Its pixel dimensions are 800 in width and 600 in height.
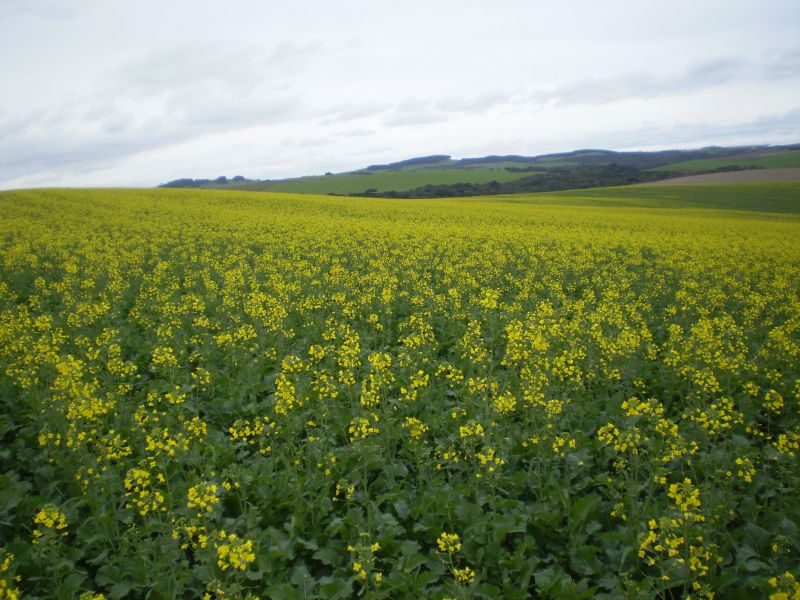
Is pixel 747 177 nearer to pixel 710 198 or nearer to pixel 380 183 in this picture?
pixel 710 198

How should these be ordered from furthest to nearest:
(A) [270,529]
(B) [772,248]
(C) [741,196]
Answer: (C) [741,196]
(B) [772,248]
(A) [270,529]

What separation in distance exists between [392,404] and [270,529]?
298 centimetres

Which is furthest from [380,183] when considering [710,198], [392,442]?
[392,442]

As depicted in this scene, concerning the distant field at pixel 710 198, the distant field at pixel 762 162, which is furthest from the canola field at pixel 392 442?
the distant field at pixel 762 162

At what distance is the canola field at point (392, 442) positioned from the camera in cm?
437

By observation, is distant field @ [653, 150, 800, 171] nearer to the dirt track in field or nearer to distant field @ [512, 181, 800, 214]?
the dirt track in field

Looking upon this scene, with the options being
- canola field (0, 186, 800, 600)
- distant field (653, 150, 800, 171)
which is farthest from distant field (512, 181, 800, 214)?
canola field (0, 186, 800, 600)

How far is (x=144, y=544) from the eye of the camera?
4.55 meters

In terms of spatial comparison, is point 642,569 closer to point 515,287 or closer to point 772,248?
point 515,287

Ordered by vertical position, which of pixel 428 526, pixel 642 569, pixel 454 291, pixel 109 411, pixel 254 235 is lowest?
pixel 642 569

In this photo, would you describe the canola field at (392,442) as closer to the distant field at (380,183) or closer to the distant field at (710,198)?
the distant field at (710,198)

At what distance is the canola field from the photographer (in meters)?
4.37

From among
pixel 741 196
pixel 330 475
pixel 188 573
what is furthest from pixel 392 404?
pixel 741 196

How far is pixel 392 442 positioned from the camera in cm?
662
